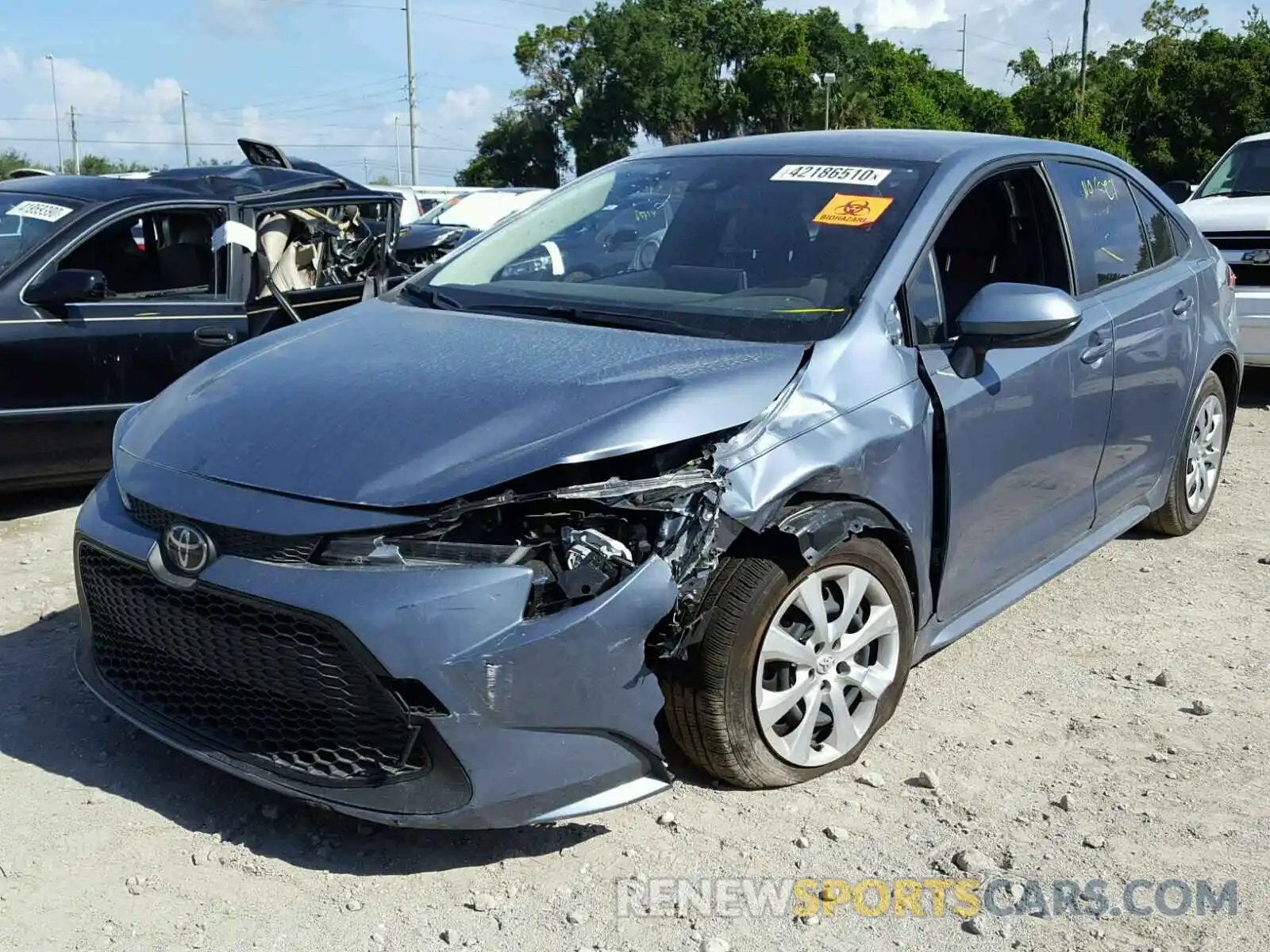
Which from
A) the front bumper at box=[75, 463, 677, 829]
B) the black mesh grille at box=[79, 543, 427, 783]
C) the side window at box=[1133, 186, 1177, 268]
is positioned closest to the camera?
the front bumper at box=[75, 463, 677, 829]

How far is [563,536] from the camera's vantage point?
2742mm

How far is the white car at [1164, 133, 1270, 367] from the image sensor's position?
818 cm

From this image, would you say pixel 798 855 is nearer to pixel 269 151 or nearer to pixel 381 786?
pixel 381 786

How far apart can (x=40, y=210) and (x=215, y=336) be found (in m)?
0.99

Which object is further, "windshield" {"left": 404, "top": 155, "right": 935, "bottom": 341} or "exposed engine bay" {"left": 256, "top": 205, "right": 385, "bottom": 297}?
"exposed engine bay" {"left": 256, "top": 205, "right": 385, "bottom": 297}

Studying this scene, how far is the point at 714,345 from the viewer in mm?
3260

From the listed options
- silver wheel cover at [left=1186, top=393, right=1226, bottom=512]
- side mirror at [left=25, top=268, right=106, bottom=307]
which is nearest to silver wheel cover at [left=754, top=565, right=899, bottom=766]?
silver wheel cover at [left=1186, top=393, right=1226, bottom=512]

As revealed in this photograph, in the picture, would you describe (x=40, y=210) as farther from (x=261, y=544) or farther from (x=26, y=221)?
(x=261, y=544)

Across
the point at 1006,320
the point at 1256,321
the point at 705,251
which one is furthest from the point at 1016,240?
the point at 1256,321

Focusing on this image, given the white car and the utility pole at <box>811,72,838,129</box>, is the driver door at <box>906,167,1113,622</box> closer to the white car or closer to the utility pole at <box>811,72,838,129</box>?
the white car

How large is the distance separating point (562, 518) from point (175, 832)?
1247 millimetres

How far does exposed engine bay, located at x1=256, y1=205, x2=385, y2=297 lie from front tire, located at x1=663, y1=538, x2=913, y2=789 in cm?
405

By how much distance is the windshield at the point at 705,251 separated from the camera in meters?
3.46

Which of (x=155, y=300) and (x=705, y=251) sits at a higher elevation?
(x=705, y=251)
